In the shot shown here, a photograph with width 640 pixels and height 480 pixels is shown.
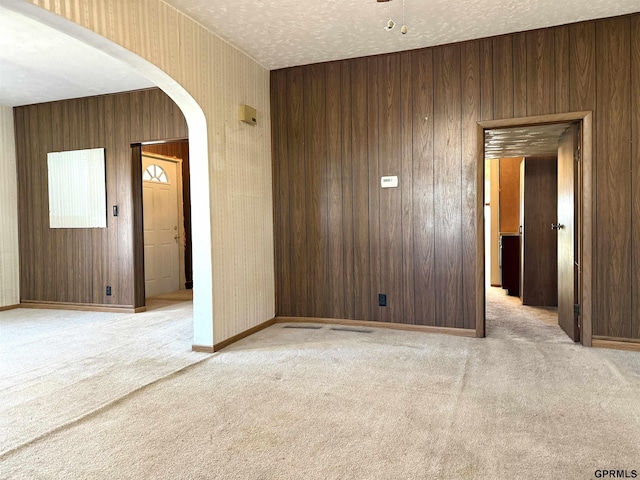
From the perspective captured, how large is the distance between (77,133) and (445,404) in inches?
210

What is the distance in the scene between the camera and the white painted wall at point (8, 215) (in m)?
5.66

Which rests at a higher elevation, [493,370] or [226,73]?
[226,73]

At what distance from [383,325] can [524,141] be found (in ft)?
8.71

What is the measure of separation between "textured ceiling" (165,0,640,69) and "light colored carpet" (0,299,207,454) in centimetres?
266

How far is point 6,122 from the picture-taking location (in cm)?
571

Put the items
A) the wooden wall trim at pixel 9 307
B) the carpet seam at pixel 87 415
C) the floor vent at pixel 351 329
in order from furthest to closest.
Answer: the wooden wall trim at pixel 9 307, the floor vent at pixel 351 329, the carpet seam at pixel 87 415

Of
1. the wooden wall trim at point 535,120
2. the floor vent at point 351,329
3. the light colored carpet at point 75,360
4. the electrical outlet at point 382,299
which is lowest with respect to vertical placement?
the light colored carpet at point 75,360

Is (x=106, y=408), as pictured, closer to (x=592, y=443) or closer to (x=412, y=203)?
(x=592, y=443)

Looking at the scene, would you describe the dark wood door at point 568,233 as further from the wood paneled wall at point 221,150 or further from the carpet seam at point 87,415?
the carpet seam at point 87,415

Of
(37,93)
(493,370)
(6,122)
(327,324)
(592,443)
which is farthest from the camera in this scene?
(6,122)

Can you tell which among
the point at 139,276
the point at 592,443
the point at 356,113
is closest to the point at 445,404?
the point at 592,443

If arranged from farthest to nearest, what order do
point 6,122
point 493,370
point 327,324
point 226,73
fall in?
1. point 6,122
2. point 327,324
3. point 226,73
4. point 493,370

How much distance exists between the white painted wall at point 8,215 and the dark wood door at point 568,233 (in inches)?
258
